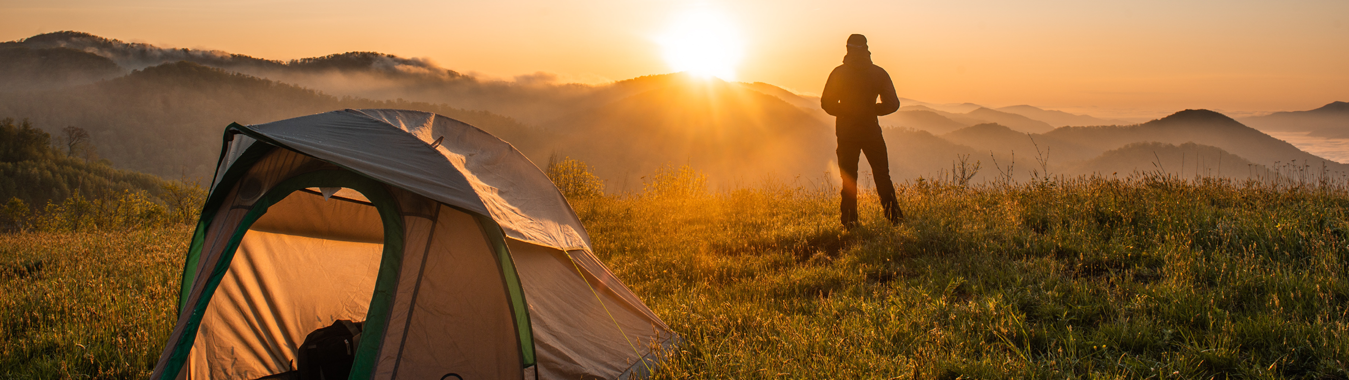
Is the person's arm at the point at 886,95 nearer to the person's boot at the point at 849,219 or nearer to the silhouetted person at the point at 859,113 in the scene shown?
the silhouetted person at the point at 859,113

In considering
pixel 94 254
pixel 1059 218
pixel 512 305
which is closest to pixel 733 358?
pixel 512 305

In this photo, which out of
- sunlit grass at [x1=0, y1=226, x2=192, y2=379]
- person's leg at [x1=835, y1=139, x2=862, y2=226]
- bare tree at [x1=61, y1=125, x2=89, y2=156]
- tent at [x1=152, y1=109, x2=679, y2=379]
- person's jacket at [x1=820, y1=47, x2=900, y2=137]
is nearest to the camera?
tent at [x1=152, y1=109, x2=679, y2=379]

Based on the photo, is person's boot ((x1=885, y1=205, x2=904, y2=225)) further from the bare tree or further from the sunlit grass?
the bare tree

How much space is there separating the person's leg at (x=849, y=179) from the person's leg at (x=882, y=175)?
0.51 ft

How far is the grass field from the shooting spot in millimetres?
3264

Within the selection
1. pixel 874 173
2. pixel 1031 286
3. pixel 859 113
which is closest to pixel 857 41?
pixel 859 113

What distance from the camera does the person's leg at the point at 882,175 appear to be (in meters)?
6.85

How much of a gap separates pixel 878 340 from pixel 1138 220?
358 cm

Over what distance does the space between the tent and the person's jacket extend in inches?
152

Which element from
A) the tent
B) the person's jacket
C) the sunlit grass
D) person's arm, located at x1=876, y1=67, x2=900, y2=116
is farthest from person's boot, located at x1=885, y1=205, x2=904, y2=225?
the sunlit grass

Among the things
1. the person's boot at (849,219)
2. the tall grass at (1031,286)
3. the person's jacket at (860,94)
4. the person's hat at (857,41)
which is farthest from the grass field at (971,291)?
the person's hat at (857,41)

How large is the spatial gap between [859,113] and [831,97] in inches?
16.1

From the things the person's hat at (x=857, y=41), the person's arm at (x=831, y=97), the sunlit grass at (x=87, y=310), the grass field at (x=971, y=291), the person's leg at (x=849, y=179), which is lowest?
the sunlit grass at (x=87, y=310)

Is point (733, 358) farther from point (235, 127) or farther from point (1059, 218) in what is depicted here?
point (1059, 218)
